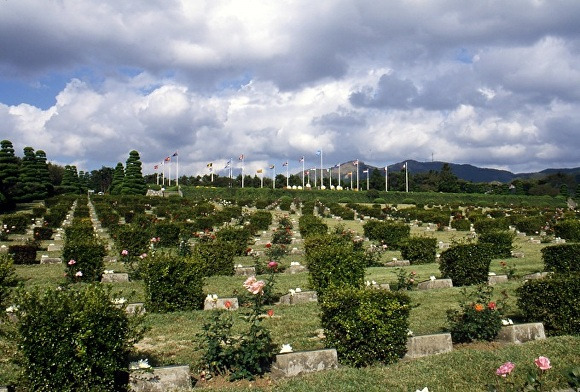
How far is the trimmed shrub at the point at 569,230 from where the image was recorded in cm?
2369

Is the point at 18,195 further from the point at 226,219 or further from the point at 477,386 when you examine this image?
the point at 477,386

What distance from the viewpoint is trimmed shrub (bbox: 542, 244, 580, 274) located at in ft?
44.1

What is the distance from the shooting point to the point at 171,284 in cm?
926

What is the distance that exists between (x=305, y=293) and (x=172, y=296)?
2.56m

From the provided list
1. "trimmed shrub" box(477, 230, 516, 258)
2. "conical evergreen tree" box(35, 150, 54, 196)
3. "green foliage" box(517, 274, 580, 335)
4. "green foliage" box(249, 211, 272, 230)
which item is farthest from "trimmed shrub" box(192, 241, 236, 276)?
"conical evergreen tree" box(35, 150, 54, 196)

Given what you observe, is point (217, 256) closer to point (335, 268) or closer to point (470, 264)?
point (335, 268)

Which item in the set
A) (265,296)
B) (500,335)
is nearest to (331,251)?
(265,296)

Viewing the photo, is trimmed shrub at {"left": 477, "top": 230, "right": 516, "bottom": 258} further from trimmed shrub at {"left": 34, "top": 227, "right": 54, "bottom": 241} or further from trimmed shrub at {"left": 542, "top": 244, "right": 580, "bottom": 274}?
trimmed shrub at {"left": 34, "top": 227, "right": 54, "bottom": 241}

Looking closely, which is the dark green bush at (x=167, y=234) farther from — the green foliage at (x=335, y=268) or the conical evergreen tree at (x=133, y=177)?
the conical evergreen tree at (x=133, y=177)

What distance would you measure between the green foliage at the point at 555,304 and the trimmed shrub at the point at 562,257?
626 cm

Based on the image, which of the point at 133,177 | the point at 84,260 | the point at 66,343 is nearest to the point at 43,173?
the point at 133,177

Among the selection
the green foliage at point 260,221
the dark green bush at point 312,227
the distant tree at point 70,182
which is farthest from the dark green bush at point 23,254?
the distant tree at point 70,182

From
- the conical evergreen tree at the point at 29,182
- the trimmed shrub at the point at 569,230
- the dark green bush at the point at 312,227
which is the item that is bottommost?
the trimmed shrub at the point at 569,230

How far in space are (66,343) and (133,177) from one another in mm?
61032
